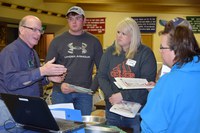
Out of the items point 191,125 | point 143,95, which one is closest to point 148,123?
point 191,125

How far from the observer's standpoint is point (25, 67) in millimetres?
2256

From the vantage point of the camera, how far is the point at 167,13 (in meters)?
10.1

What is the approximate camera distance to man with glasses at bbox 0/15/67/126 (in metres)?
2.02

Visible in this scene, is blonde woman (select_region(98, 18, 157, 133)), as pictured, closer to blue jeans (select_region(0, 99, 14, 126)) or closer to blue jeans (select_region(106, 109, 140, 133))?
blue jeans (select_region(106, 109, 140, 133))

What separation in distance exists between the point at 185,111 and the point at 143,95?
1.08 metres

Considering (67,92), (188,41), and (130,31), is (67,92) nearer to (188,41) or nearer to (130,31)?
(130,31)

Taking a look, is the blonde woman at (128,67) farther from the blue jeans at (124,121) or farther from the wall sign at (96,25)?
the wall sign at (96,25)

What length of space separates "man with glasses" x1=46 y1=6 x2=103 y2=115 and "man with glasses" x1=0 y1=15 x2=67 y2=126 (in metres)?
0.46

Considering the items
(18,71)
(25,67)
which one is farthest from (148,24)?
→ (18,71)

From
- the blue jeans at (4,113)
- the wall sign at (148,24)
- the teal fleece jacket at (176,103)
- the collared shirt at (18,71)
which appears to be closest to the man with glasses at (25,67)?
the collared shirt at (18,71)

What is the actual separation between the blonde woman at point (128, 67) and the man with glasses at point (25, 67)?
45cm

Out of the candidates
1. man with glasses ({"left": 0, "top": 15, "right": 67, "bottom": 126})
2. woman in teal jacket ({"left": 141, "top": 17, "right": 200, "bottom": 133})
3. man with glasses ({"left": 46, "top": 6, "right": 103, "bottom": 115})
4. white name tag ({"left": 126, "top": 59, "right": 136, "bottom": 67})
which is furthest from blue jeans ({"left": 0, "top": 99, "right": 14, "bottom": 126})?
man with glasses ({"left": 46, "top": 6, "right": 103, "bottom": 115})

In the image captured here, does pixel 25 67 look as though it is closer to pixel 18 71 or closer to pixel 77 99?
pixel 18 71

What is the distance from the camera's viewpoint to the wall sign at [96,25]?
10.7 metres
